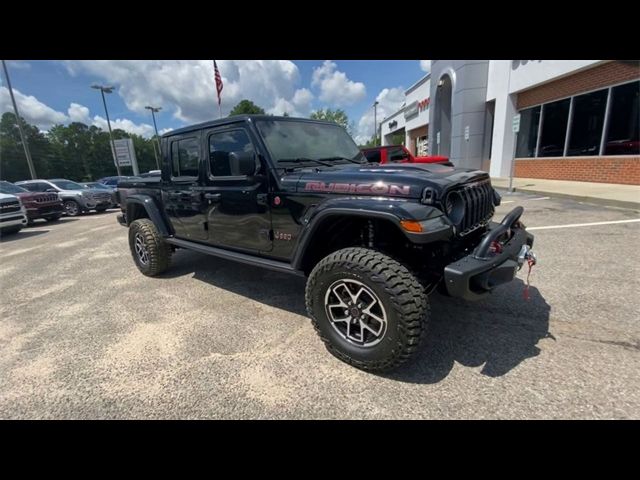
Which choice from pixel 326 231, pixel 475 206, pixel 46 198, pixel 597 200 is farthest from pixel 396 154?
pixel 46 198

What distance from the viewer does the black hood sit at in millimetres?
2242

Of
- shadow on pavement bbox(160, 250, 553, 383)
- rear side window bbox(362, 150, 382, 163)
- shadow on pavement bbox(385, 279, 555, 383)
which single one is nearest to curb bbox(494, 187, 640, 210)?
rear side window bbox(362, 150, 382, 163)

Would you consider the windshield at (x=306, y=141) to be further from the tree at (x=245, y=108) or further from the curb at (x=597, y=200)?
the tree at (x=245, y=108)

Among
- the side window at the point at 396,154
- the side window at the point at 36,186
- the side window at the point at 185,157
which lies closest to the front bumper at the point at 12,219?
the side window at the point at 36,186

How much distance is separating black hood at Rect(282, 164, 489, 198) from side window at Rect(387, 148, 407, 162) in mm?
7217

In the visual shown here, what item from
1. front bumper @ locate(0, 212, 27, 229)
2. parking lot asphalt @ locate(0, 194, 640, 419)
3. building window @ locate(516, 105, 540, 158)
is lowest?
parking lot asphalt @ locate(0, 194, 640, 419)

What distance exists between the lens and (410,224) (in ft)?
6.66

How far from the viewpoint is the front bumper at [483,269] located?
202 cm

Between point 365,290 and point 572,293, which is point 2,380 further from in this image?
point 572,293

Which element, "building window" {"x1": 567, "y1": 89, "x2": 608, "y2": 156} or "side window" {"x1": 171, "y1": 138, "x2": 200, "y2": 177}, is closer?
"side window" {"x1": 171, "y1": 138, "x2": 200, "y2": 177}

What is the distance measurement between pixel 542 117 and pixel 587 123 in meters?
2.19

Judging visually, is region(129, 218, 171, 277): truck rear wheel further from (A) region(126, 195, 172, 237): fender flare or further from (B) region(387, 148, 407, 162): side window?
(B) region(387, 148, 407, 162): side window

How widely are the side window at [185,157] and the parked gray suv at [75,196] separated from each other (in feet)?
38.2

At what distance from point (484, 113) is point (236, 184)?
18.2 meters
